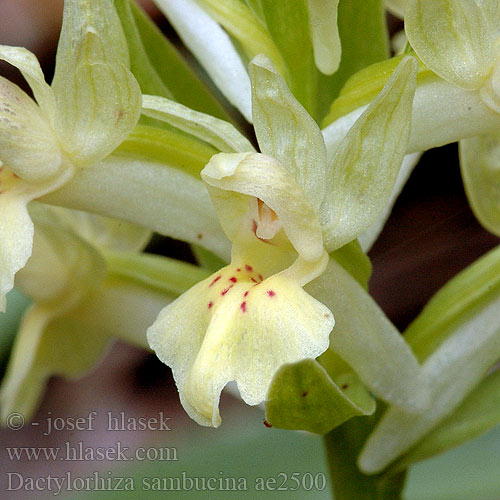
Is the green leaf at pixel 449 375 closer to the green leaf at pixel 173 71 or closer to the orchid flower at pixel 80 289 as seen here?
the orchid flower at pixel 80 289

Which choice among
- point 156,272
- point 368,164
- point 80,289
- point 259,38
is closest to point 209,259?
point 156,272

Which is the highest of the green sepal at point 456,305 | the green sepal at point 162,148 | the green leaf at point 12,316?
the green sepal at point 162,148

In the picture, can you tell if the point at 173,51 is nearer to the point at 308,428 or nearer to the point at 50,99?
the point at 50,99

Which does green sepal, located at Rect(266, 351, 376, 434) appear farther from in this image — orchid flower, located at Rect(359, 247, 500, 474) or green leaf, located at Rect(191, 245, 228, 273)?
green leaf, located at Rect(191, 245, 228, 273)

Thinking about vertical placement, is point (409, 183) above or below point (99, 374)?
above

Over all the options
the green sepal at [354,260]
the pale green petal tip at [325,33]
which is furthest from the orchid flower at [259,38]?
the green sepal at [354,260]

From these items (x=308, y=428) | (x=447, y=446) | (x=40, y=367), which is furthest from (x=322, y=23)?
(x=40, y=367)
